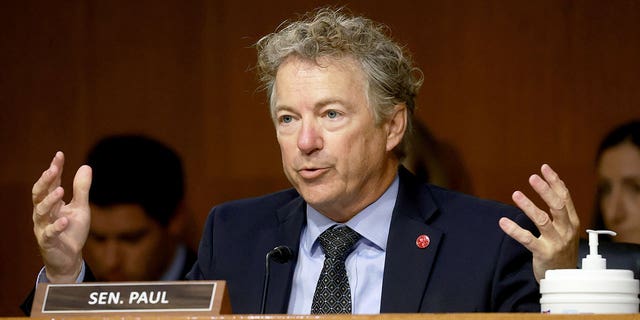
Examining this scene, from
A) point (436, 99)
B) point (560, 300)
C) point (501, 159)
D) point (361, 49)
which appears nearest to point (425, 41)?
point (436, 99)

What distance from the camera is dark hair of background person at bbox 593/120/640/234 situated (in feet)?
11.9

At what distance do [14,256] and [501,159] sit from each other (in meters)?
1.84

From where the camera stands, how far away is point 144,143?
396 cm

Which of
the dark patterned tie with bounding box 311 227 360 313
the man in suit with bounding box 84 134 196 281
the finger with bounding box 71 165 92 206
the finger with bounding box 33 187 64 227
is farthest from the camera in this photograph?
the man in suit with bounding box 84 134 196 281

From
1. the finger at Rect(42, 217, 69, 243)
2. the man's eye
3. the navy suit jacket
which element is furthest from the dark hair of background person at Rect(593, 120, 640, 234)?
the finger at Rect(42, 217, 69, 243)

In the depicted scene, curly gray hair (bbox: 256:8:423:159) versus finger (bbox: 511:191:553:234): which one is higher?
curly gray hair (bbox: 256:8:423:159)

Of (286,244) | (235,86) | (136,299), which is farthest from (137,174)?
(136,299)

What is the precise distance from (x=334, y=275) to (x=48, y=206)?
650 mm

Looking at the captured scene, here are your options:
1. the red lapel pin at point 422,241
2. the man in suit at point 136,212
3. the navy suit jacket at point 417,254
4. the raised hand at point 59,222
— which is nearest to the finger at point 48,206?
the raised hand at point 59,222

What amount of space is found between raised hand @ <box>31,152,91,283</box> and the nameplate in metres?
0.31

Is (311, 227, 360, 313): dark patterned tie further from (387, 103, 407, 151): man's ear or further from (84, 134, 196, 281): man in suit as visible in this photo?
(84, 134, 196, 281): man in suit

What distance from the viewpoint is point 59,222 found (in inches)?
82.9

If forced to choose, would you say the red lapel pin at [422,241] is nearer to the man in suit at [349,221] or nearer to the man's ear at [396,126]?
the man in suit at [349,221]

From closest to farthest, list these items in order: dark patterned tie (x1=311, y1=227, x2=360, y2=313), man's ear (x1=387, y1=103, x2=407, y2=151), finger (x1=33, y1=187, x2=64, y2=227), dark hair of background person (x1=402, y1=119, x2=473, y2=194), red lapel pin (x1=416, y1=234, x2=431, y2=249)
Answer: finger (x1=33, y1=187, x2=64, y2=227) < dark patterned tie (x1=311, y1=227, x2=360, y2=313) < red lapel pin (x1=416, y1=234, x2=431, y2=249) < man's ear (x1=387, y1=103, x2=407, y2=151) < dark hair of background person (x1=402, y1=119, x2=473, y2=194)
